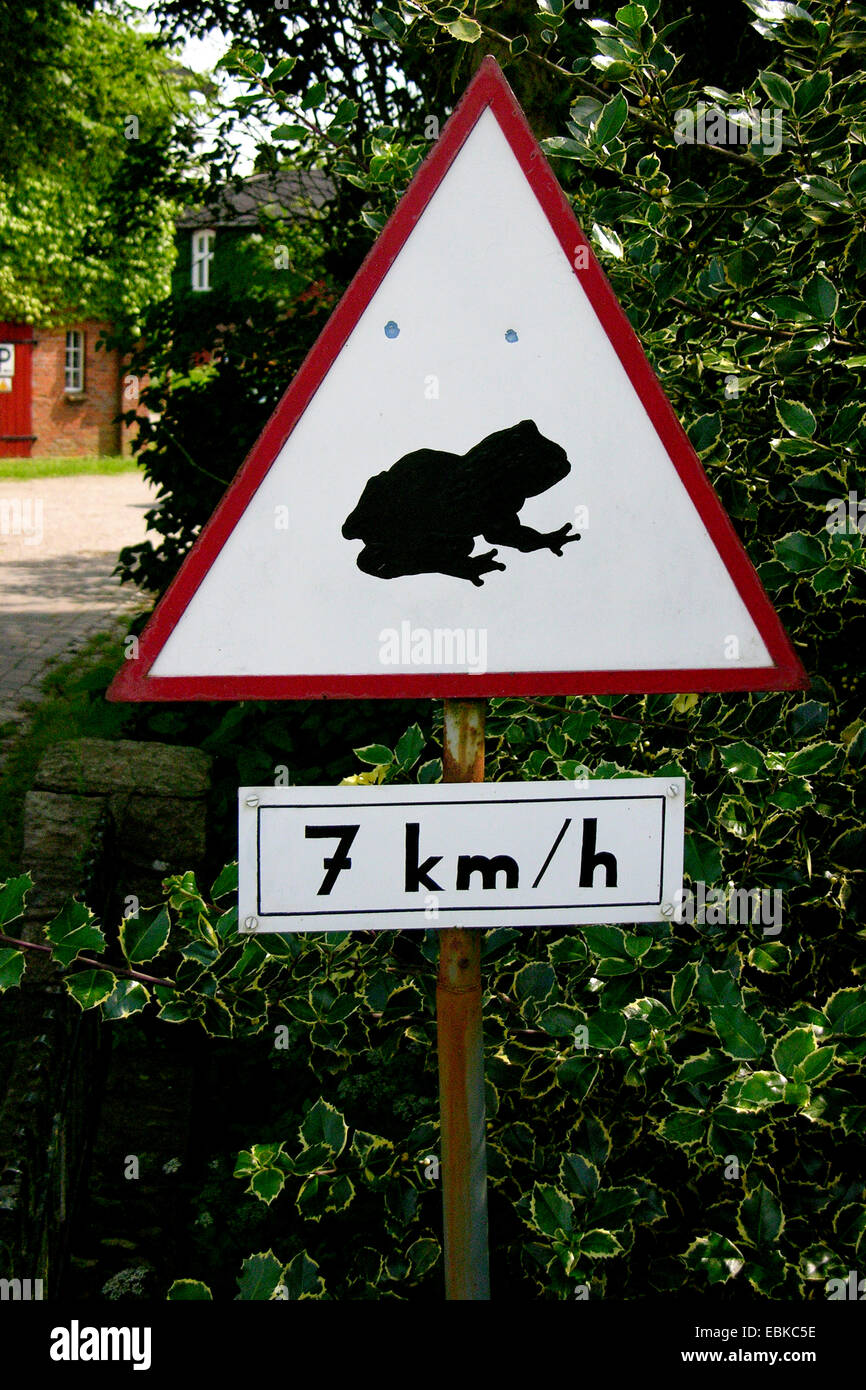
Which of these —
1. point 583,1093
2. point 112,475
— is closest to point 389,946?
point 583,1093

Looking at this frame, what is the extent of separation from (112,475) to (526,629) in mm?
26716

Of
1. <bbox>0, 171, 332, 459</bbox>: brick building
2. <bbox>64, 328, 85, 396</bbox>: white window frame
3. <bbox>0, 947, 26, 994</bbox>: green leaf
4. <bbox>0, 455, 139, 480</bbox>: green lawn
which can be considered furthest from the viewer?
<bbox>64, 328, 85, 396</bbox>: white window frame

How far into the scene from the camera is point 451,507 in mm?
1649

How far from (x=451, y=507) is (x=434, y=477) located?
0.16 feet

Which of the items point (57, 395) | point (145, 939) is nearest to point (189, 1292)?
point (145, 939)

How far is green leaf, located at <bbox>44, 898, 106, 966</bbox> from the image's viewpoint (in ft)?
6.53

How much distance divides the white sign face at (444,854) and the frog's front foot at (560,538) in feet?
1.08

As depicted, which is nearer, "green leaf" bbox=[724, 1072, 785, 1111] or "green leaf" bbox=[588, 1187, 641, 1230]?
"green leaf" bbox=[724, 1072, 785, 1111]

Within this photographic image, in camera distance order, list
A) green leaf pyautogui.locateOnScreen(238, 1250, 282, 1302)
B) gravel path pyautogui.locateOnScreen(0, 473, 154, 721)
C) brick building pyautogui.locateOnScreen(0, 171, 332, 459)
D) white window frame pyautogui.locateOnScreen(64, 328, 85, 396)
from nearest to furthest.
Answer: green leaf pyautogui.locateOnScreen(238, 1250, 282, 1302) < gravel path pyautogui.locateOnScreen(0, 473, 154, 721) < brick building pyautogui.locateOnScreen(0, 171, 332, 459) < white window frame pyautogui.locateOnScreen(64, 328, 85, 396)

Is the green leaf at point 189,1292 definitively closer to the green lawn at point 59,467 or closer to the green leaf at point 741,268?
the green leaf at point 741,268

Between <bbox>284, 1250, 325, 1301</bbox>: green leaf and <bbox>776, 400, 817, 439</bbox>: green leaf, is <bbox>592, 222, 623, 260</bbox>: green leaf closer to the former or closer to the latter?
<bbox>776, 400, 817, 439</bbox>: green leaf

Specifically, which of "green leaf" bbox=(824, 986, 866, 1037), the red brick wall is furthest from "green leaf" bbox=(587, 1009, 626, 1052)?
the red brick wall

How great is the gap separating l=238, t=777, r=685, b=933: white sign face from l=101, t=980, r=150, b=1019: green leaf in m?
0.49
